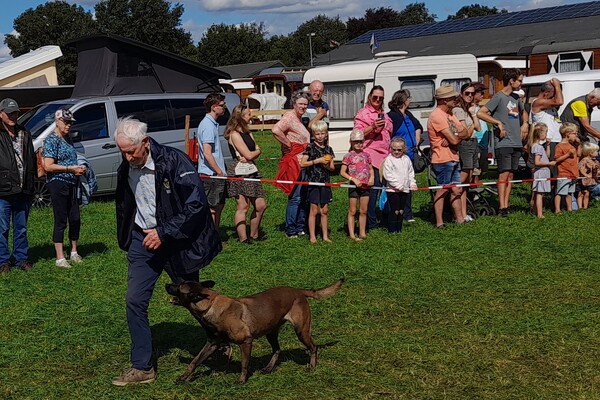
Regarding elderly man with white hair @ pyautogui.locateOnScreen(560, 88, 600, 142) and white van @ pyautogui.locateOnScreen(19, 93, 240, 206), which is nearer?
elderly man with white hair @ pyautogui.locateOnScreen(560, 88, 600, 142)

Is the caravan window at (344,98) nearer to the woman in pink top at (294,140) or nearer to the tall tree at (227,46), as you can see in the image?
the woman in pink top at (294,140)

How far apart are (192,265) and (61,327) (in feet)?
6.89

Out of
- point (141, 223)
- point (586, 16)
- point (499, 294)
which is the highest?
point (586, 16)

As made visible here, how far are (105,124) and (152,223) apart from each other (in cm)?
948

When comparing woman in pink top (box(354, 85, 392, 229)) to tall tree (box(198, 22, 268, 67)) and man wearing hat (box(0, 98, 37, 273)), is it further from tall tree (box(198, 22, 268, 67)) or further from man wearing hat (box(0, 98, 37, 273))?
tall tree (box(198, 22, 268, 67))

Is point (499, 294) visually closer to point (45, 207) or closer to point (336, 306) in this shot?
point (336, 306)

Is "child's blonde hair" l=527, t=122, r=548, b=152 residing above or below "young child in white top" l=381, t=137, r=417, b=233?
above

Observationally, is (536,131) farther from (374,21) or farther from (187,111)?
(374,21)

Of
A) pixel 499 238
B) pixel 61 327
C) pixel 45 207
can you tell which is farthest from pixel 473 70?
pixel 61 327

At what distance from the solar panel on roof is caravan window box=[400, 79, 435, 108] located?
2843 centimetres

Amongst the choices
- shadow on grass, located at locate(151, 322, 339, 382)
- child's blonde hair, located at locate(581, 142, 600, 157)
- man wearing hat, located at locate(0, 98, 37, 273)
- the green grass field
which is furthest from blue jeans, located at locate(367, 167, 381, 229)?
shadow on grass, located at locate(151, 322, 339, 382)

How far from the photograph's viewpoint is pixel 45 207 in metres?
13.9

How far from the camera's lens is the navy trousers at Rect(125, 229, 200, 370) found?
5.21 metres

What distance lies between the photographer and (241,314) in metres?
5.07
